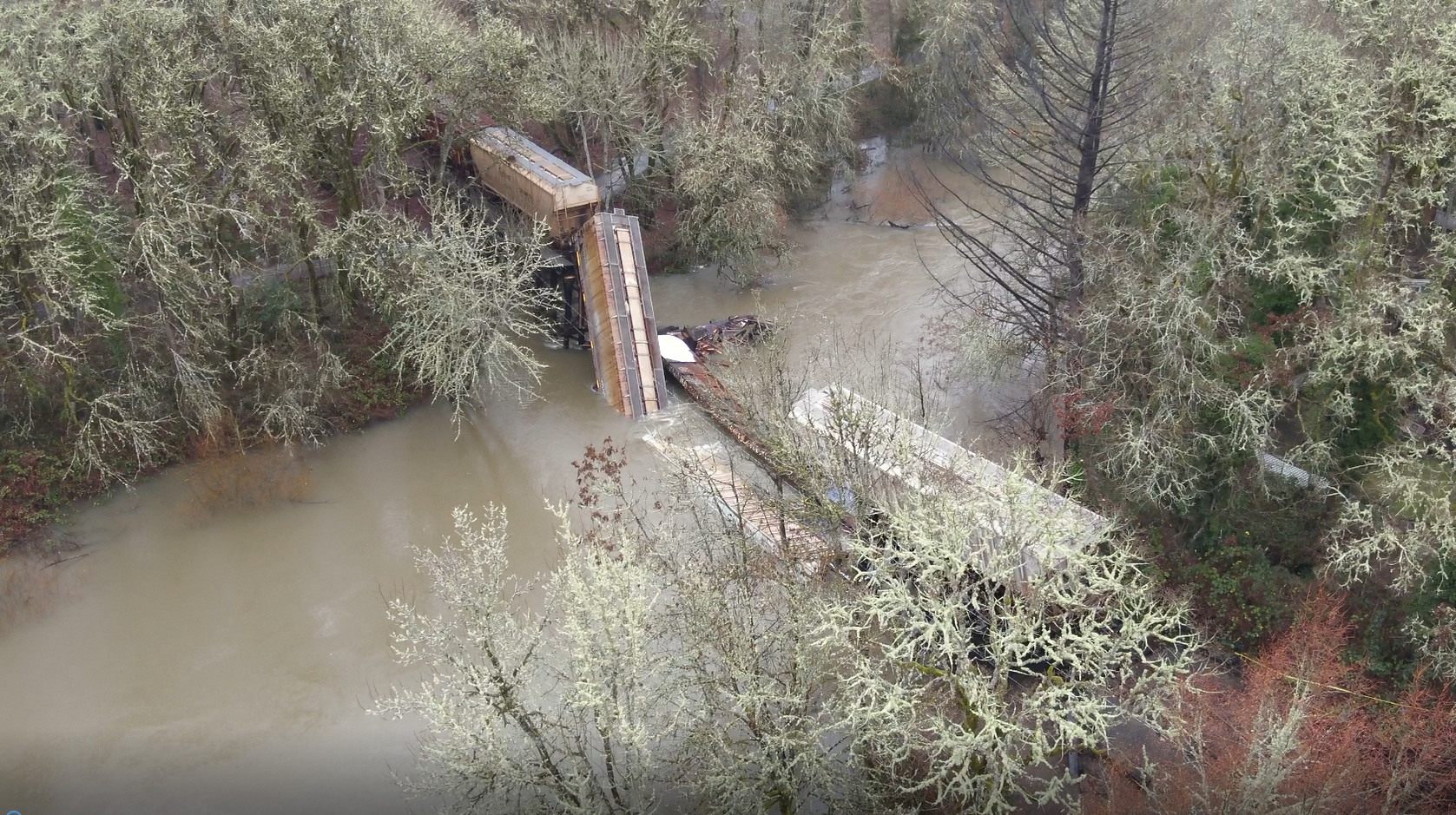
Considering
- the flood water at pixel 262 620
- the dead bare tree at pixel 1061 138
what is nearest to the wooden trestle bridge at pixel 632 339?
the flood water at pixel 262 620

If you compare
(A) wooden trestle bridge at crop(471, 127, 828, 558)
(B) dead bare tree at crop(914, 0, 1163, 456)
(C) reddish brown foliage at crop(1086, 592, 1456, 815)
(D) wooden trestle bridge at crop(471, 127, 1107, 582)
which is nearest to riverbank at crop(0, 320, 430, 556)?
(A) wooden trestle bridge at crop(471, 127, 828, 558)

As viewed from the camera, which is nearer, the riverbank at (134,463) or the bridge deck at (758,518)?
the bridge deck at (758,518)

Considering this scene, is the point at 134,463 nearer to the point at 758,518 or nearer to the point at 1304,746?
the point at 758,518

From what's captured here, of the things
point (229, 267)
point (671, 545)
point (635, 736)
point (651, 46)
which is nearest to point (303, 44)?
point (229, 267)

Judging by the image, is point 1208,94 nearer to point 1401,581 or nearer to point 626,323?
point 1401,581

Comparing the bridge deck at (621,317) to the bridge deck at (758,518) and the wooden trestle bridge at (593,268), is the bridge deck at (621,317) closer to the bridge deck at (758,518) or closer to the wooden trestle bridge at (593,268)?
the wooden trestle bridge at (593,268)

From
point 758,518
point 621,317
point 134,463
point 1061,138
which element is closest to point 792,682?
point 758,518

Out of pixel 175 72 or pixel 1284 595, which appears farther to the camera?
pixel 175 72
